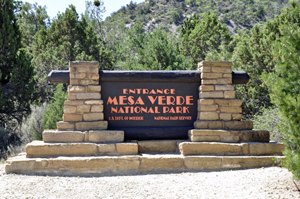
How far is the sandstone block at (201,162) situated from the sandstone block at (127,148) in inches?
41.7

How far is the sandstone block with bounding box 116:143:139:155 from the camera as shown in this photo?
5.68 metres

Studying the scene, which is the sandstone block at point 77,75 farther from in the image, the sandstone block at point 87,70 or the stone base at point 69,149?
the stone base at point 69,149

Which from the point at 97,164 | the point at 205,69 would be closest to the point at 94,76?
the point at 97,164

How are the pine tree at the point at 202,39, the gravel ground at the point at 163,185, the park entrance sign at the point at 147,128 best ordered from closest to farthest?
the gravel ground at the point at 163,185 → the park entrance sign at the point at 147,128 → the pine tree at the point at 202,39

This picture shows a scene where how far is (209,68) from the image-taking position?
6.23 meters

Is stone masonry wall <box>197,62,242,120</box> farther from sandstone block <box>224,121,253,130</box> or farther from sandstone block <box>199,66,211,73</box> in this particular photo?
sandstone block <box>224,121,253,130</box>

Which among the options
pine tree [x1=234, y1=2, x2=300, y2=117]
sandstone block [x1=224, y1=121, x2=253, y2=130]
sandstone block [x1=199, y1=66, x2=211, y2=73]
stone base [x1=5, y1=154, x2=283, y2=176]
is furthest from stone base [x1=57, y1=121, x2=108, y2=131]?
pine tree [x1=234, y1=2, x2=300, y2=117]

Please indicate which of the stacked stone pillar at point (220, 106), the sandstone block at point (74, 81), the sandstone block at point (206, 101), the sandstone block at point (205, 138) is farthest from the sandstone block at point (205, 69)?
the sandstone block at point (74, 81)

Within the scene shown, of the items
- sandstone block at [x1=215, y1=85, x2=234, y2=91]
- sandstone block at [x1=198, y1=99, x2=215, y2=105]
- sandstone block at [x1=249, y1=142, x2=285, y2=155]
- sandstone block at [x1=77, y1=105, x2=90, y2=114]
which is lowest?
sandstone block at [x1=249, y1=142, x2=285, y2=155]

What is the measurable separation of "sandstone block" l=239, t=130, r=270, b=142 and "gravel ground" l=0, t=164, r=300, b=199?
823 millimetres

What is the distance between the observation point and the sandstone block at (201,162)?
5578mm

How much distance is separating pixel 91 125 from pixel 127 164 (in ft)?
3.87

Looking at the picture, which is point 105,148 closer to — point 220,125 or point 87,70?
point 87,70

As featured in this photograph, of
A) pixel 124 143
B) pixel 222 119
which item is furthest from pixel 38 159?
pixel 222 119
